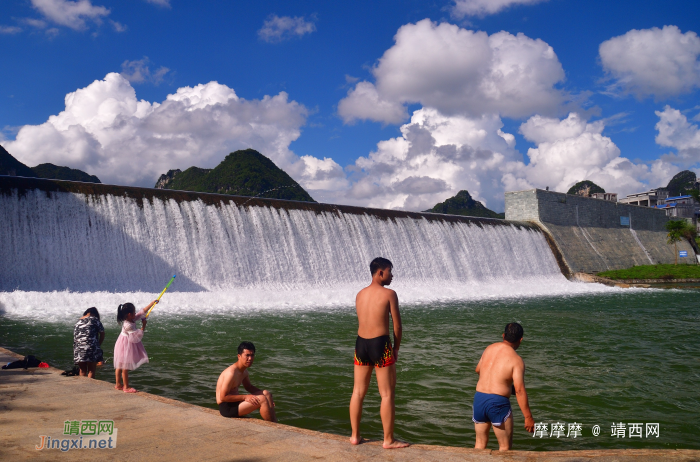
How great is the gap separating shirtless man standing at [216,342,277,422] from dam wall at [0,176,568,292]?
1231 cm

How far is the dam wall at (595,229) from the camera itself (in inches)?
1522

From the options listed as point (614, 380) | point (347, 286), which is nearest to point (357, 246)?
point (347, 286)

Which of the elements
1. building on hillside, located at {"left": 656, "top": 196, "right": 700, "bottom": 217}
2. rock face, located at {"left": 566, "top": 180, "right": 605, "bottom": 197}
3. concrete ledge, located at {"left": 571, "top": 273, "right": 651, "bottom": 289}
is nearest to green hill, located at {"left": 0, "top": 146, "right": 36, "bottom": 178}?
concrete ledge, located at {"left": 571, "top": 273, "right": 651, "bottom": 289}

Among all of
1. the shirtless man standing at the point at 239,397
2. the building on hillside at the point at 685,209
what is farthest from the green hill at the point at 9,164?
the building on hillside at the point at 685,209

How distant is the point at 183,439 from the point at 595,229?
46076 millimetres

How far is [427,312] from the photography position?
16.3 metres

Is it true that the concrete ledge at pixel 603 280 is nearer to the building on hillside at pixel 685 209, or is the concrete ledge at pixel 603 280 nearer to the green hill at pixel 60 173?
the building on hillside at pixel 685 209

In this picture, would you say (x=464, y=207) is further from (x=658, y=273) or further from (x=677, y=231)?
(x=658, y=273)

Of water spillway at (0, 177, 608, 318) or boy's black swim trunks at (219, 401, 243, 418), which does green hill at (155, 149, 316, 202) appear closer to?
water spillway at (0, 177, 608, 318)

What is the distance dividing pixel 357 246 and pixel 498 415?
19.9 meters

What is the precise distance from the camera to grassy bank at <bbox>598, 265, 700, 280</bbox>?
1320 inches

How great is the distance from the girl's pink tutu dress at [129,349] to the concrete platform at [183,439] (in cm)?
66

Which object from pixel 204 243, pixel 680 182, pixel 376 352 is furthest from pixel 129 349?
pixel 680 182

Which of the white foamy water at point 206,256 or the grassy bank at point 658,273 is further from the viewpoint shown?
the grassy bank at point 658,273
